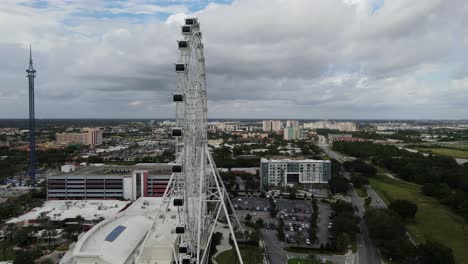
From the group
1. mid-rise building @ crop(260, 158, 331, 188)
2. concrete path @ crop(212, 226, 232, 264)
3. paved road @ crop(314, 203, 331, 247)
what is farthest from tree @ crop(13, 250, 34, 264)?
mid-rise building @ crop(260, 158, 331, 188)

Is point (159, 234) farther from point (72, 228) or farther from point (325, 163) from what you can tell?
point (325, 163)

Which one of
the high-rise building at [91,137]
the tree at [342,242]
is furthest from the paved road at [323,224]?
the high-rise building at [91,137]

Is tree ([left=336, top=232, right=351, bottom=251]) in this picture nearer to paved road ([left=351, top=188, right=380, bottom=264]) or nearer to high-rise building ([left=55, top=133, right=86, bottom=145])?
paved road ([left=351, top=188, right=380, bottom=264])

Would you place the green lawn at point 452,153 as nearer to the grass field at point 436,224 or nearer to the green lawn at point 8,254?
the grass field at point 436,224

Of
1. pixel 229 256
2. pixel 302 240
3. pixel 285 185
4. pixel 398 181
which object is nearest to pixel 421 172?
pixel 398 181

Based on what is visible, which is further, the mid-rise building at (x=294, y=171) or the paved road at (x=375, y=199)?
the mid-rise building at (x=294, y=171)
